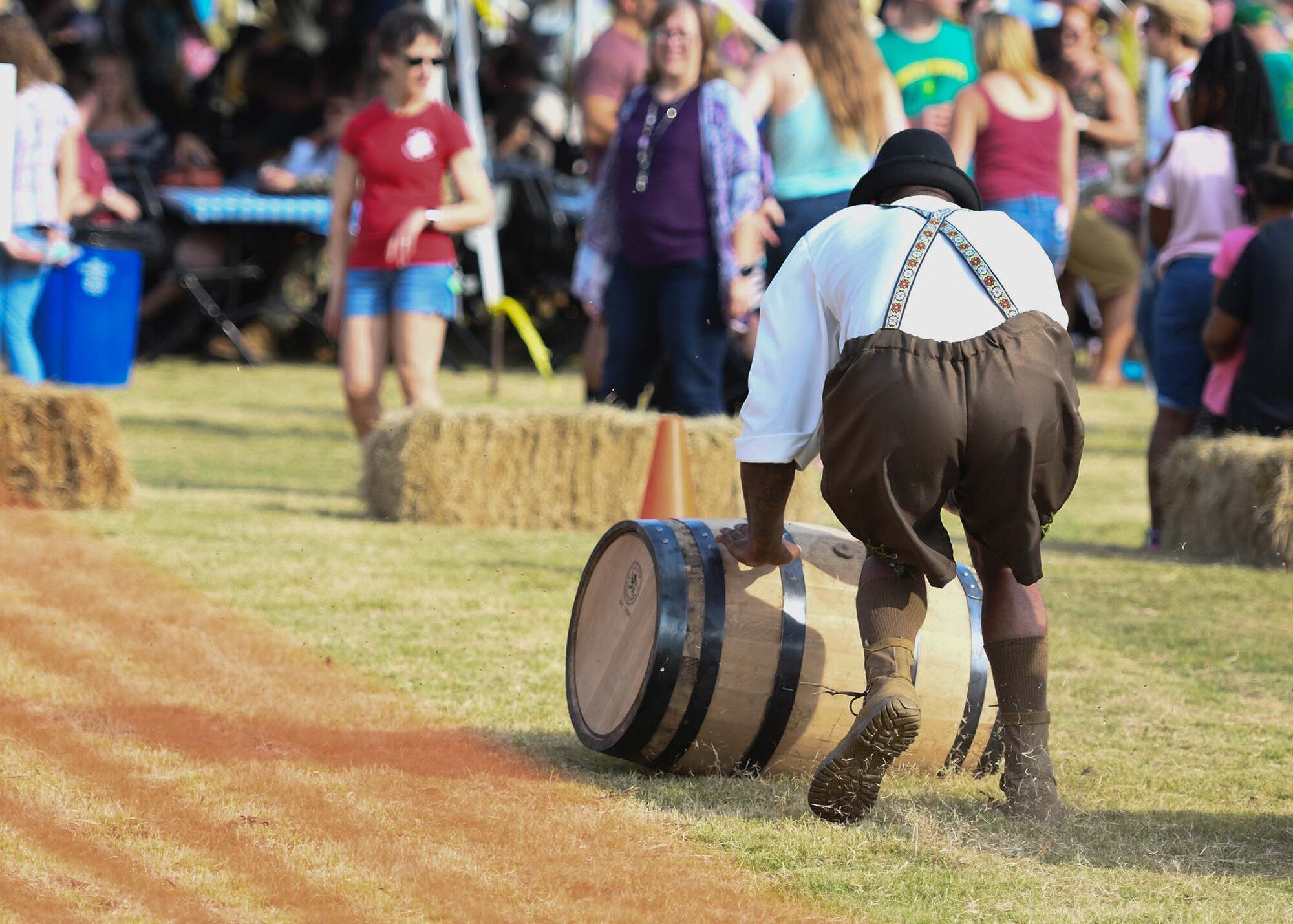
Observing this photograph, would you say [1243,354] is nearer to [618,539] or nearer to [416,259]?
[416,259]

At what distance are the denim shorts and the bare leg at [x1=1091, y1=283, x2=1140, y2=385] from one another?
7538mm

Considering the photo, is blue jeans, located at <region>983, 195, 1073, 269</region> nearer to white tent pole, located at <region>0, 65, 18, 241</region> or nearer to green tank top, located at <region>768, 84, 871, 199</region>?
green tank top, located at <region>768, 84, 871, 199</region>

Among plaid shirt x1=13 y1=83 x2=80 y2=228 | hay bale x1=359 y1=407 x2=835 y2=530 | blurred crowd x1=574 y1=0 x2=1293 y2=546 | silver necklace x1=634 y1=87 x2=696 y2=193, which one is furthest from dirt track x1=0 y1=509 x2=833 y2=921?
plaid shirt x1=13 y1=83 x2=80 y2=228

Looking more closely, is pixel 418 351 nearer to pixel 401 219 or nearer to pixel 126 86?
pixel 401 219

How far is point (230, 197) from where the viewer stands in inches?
529

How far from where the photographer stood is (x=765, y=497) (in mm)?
3926

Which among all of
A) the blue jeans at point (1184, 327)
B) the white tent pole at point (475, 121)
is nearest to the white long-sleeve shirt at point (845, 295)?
the blue jeans at point (1184, 327)

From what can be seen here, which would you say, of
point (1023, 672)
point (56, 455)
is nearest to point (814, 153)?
point (56, 455)

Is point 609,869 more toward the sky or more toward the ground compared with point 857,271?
more toward the ground

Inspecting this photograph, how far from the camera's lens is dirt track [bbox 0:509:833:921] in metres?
3.20

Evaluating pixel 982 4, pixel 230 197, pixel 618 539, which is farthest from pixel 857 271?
pixel 230 197

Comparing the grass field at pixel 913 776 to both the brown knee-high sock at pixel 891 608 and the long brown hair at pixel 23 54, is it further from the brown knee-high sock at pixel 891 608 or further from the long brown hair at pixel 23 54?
the long brown hair at pixel 23 54

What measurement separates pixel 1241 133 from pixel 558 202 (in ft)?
24.9

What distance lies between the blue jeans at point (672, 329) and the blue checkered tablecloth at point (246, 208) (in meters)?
6.31
